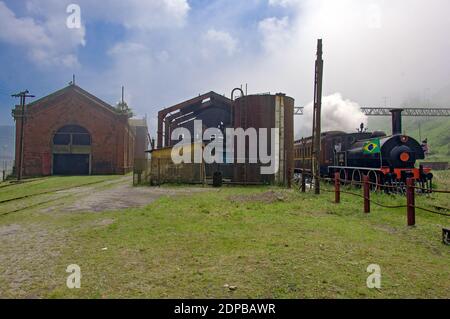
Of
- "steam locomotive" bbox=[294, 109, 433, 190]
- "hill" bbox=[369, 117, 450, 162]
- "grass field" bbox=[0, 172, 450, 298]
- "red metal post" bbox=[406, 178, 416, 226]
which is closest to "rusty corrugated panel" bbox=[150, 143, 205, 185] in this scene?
"steam locomotive" bbox=[294, 109, 433, 190]

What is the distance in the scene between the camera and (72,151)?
99.3 feet

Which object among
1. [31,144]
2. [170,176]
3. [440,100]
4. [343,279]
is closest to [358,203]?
[343,279]

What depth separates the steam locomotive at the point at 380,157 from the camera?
13594 millimetres

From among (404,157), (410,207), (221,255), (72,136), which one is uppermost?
(72,136)

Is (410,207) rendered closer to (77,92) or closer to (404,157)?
(404,157)

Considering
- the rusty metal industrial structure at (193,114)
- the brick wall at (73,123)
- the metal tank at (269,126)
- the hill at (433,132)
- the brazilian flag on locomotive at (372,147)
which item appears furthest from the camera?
the hill at (433,132)

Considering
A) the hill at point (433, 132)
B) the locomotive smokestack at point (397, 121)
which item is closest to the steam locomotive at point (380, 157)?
the locomotive smokestack at point (397, 121)

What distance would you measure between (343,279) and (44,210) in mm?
8589

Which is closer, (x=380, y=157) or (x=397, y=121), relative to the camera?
(x=380, y=157)

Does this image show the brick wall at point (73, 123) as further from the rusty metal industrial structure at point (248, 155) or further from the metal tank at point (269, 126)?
the metal tank at point (269, 126)

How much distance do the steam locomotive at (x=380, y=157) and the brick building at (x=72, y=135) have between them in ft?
72.2

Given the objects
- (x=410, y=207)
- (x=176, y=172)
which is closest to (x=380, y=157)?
(x=410, y=207)

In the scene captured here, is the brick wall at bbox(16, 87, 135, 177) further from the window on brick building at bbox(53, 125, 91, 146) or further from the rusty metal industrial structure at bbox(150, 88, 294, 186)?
the rusty metal industrial structure at bbox(150, 88, 294, 186)

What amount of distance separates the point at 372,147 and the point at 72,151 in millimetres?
27117
